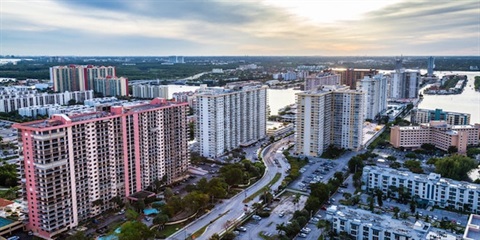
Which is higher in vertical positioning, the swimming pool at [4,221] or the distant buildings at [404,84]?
the distant buildings at [404,84]

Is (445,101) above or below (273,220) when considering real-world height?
above

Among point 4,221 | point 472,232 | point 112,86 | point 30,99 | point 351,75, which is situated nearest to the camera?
point 472,232

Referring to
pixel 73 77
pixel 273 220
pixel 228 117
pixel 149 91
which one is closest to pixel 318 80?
pixel 149 91

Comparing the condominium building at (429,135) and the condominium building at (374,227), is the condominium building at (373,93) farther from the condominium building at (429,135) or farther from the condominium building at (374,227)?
the condominium building at (374,227)

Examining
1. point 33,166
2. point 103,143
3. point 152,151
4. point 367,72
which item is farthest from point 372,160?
point 367,72

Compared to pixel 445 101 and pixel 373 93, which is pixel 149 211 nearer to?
pixel 373 93

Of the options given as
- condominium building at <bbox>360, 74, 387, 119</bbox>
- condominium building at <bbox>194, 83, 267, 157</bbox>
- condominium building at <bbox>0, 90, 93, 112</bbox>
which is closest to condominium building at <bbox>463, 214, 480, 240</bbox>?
condominium building at <bbox>194, 83, 267, 157</bbox>

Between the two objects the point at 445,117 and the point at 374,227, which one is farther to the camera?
the point at 445,117

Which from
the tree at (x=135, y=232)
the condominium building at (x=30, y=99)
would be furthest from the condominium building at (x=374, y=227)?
the condominium building at (x=30, y=99)
